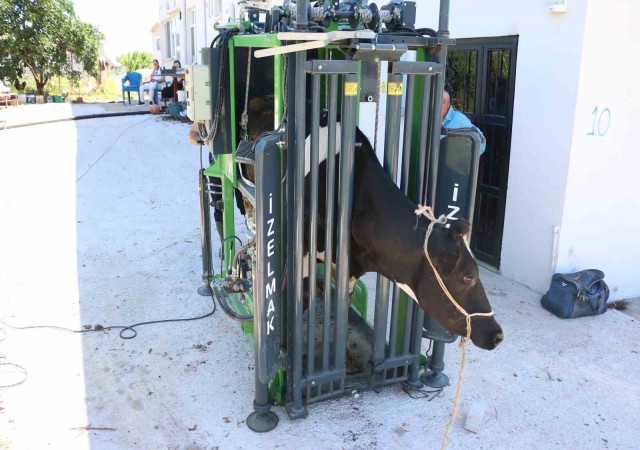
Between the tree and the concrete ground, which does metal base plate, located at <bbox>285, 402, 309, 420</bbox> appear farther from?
the tree

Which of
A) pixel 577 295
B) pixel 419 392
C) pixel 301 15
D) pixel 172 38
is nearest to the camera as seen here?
pixel 301 15

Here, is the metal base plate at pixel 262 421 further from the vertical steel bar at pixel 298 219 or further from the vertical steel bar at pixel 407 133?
the vertical steel bar at pixel 407 133

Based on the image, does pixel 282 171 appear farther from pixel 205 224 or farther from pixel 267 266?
pixel 205 224

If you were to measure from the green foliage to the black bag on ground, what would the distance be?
45073mm

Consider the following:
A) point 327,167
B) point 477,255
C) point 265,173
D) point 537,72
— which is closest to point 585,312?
point 477,255

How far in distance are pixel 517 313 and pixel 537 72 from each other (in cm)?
193

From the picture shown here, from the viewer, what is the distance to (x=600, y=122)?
4461 millimetres

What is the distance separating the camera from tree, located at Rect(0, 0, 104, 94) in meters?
21.7

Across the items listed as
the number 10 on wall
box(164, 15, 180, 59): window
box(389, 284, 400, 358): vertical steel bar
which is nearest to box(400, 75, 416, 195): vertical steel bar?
box(389, 284, 400, 358): vertical steel bar

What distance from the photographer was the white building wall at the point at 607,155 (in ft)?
14.1

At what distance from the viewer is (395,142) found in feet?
9.87

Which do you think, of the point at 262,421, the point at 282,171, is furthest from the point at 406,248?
the point at 262,421

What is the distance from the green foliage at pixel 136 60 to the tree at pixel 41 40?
21.5 m

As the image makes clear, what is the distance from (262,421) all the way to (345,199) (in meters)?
1.29
